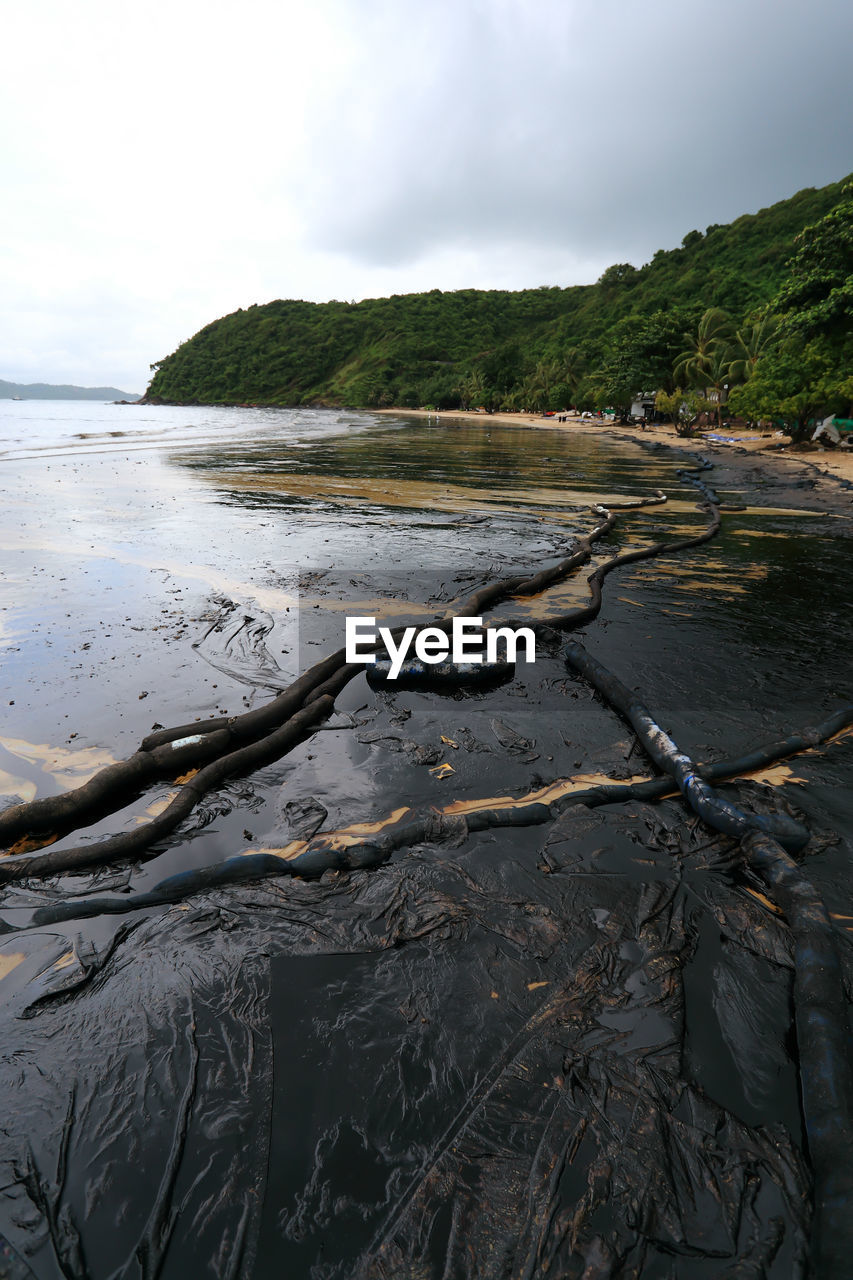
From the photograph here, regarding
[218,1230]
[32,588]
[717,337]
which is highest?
[717,337]

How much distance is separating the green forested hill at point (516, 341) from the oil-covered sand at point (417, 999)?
4433cm

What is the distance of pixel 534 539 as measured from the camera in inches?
520

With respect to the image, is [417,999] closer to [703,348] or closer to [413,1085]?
[413,1085]

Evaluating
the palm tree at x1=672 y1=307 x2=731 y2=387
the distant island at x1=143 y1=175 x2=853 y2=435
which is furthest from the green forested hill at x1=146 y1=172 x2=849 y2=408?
the palm tree at x1=672 y1=307 x2=731 y2=387

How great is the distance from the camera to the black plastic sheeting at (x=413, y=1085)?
2.01 metres

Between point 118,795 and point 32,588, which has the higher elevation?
point 32,588

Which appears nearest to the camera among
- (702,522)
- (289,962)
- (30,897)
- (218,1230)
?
(218,1230)

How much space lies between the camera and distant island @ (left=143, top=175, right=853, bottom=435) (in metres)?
27.0

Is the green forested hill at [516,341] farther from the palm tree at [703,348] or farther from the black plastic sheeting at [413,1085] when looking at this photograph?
the black plastic sheeting at [413,1085]

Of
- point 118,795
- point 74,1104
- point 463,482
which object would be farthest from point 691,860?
point 463,482

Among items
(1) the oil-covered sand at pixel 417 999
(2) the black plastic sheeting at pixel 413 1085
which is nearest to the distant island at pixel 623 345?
(1) the oil-covered sand at pixel 417 999

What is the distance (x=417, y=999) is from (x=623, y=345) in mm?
71448

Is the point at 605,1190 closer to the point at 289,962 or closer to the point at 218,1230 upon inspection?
the point at 218,1230

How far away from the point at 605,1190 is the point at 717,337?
71815mm
